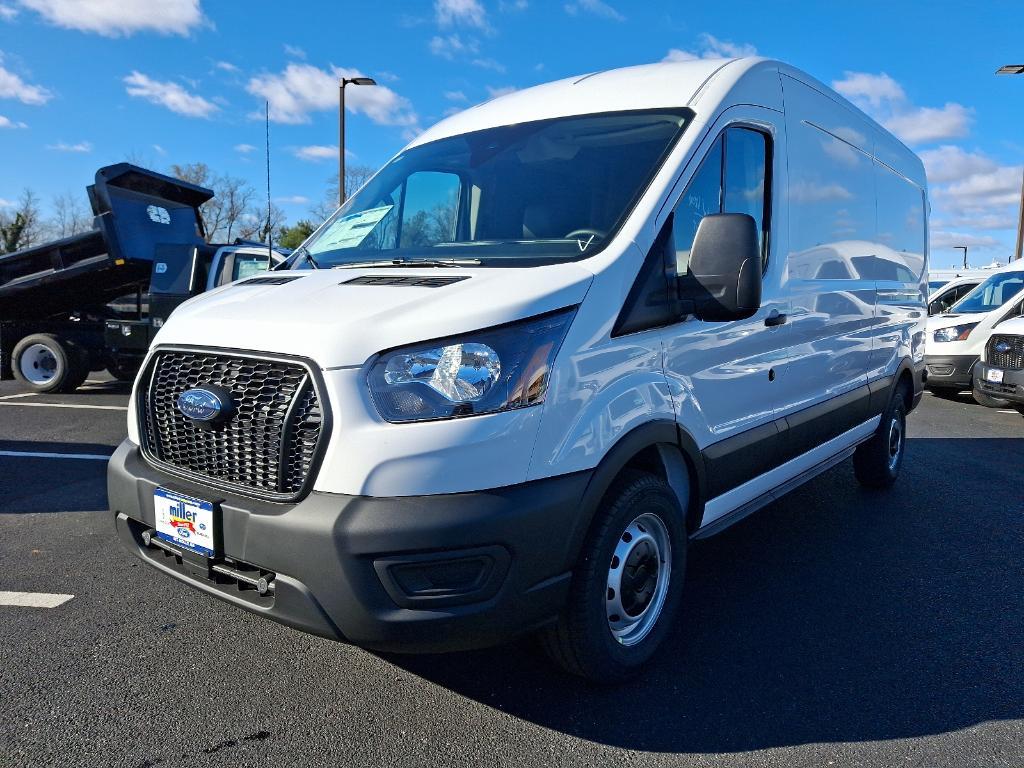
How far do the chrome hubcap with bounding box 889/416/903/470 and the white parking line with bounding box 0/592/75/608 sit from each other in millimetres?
5524

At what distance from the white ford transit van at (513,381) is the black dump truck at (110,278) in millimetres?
7008

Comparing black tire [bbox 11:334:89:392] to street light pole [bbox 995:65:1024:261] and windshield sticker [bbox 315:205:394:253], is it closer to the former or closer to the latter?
windshield sticker [bbox 315:205:394:253]

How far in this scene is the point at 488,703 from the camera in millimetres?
2754

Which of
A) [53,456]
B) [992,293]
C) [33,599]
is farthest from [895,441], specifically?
[992,293]

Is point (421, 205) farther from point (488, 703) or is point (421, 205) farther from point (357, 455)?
point (488, 703)

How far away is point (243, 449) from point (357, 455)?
48 centimetres

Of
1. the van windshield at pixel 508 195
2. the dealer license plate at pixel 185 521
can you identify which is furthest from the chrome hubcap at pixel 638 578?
the dealer license plate at pixel 185 521

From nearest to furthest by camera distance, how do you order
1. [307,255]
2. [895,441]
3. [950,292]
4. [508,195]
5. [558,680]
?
1. [558,680]
2. [508,195]
3. [307,255]
4. [895,441]
5. [950,292]

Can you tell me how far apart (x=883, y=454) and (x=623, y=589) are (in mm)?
3807

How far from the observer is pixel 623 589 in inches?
112

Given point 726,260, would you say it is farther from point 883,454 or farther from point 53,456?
point 53,456

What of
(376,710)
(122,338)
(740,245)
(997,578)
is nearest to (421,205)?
(740,245)

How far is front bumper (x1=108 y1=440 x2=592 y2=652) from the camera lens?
7.22 ft

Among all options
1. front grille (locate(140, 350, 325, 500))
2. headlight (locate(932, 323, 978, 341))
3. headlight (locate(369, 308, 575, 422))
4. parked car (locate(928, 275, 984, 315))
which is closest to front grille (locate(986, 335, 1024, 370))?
headlight (locate(932, 323, 978, 341))
